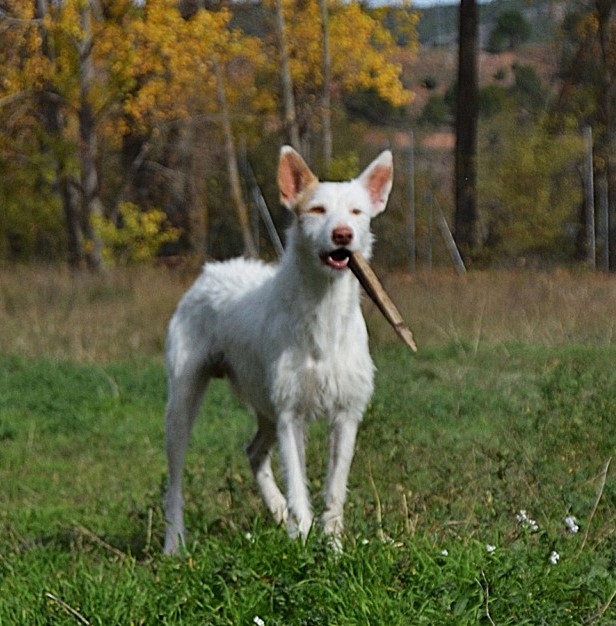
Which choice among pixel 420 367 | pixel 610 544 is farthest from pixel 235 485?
pixel 420 367

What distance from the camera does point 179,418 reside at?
838cm

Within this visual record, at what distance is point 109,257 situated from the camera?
26.5m

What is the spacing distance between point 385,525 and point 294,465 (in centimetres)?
90

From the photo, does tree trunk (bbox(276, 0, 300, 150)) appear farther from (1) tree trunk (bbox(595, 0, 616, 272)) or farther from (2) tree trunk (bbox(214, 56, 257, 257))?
(1) tree trunk (bbox(595, 0, 616, 272))

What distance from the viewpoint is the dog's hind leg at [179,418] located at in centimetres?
808

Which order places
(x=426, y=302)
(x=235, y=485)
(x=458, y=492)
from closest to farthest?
1. (x=458, y=492)
2. (x=235, y=485)
3. (x=426, y=302)

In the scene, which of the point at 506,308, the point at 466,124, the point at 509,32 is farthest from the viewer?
the point at 509,32

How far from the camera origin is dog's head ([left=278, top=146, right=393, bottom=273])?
6.69 m

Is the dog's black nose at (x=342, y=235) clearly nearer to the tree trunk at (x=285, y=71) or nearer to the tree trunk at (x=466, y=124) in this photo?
the tree trunk at (x=285, y=71)

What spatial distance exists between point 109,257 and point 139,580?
21004 millimetres

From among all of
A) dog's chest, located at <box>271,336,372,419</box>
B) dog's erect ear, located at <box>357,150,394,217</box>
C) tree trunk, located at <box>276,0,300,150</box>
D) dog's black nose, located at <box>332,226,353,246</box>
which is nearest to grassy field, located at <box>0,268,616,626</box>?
dog's chest, located at <box>271,336,372,419</box>

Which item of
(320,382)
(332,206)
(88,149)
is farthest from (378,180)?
(88,149)

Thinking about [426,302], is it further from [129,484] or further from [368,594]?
[368,594]

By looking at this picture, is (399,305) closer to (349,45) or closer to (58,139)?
(349,45)
